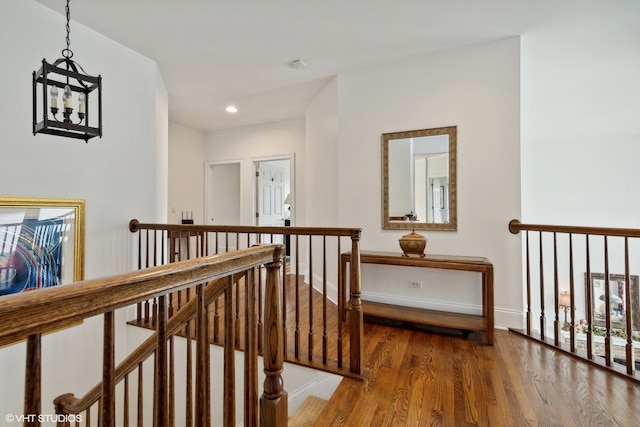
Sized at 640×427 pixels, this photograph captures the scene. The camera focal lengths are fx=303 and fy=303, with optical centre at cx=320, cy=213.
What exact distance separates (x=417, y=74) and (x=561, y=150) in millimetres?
3035

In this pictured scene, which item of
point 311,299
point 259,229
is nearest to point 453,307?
point 311,299

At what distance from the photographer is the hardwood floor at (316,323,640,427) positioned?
1.59m

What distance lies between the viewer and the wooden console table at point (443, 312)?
8.11ft

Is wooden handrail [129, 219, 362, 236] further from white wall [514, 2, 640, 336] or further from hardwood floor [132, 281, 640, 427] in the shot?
white wall [514, 2, 640, 336]

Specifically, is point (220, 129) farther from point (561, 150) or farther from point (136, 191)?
point (561, 150)

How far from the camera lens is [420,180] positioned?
3.10m

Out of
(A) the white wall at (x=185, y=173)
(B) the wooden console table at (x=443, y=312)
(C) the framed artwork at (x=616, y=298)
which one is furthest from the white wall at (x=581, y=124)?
(A) the white wall at (x=185, y=173)

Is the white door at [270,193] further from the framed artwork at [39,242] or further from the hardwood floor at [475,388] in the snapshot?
the hardwood floor at [475,388]

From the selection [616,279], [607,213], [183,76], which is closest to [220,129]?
[183,76]

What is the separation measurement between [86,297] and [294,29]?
8.93 feet

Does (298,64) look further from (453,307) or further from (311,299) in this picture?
(453,307)

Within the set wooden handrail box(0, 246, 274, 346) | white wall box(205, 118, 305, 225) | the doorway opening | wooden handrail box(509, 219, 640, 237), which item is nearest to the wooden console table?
wooden handrail box(509, 219, 640, 237)

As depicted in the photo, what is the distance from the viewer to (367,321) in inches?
118

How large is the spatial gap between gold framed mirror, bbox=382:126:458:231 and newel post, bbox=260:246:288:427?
225cm
